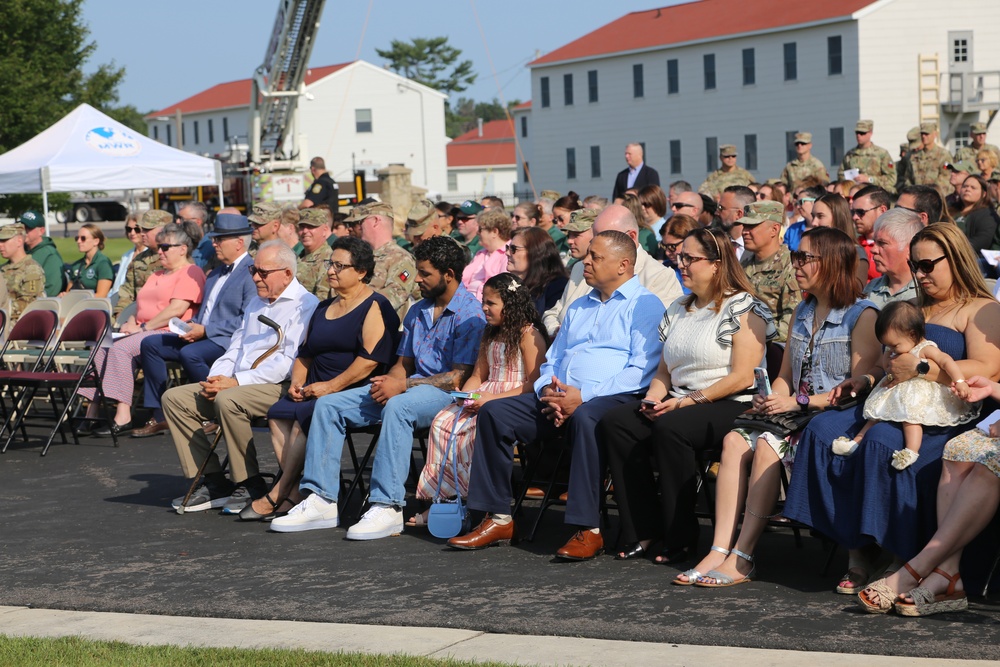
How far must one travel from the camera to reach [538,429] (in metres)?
6.71

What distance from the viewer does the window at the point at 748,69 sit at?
1820 inches

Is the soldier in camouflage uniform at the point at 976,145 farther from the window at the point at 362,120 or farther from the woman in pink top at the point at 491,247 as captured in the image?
the window at the point at 362,120

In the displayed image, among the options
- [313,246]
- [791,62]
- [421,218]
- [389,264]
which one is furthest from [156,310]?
[791,62]

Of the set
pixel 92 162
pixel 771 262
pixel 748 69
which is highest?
pixel 748 69

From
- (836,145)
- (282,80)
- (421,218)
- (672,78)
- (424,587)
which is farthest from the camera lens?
(672,78)

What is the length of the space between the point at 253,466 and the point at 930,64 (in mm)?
39510

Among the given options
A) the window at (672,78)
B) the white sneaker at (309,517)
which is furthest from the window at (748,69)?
the white sneaker at (309,517)

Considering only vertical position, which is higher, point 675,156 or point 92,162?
point 675,156

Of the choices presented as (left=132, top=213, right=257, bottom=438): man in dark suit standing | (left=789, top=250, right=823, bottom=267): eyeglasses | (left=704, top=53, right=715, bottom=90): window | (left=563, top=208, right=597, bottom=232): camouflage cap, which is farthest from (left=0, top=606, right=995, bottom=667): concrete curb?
(left=704, top=53, right=715, bottom=90): window

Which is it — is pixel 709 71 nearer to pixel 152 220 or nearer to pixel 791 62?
pixel 791 62

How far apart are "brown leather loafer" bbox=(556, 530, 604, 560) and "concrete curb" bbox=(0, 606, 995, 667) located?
1173 mm

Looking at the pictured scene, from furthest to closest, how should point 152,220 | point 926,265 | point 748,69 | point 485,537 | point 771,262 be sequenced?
point 748,69
point 152,220
point 771,262
point 485,537
point 926,265

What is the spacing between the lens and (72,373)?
10.1 m

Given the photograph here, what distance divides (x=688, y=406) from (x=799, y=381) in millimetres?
534
